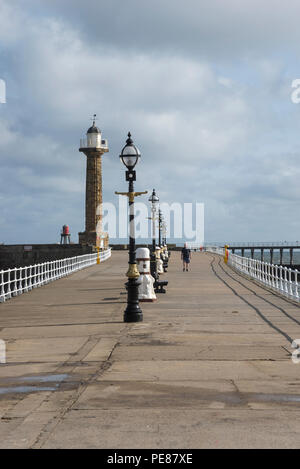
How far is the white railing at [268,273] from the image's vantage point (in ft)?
72.1

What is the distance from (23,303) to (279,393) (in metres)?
14.5

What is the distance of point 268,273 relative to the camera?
2852 cm

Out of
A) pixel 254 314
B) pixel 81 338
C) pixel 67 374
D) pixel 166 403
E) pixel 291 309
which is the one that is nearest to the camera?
pixel 166 403

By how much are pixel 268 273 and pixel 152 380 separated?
814 inches

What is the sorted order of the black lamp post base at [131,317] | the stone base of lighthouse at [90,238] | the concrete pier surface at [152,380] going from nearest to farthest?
the concrete pier surface at [152,380] < the black lamp post base at [131,317] < the stone base of lighthouse at [90,238]

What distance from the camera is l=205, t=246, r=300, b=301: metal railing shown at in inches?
859

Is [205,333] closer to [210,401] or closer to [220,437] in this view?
Answer: [210,401]

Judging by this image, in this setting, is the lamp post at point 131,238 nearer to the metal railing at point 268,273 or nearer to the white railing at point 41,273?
the metal railing at point 268,273

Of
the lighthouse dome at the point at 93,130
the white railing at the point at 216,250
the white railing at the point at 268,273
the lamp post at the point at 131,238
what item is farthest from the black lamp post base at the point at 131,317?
the lighthouse dome at the point at 93,130

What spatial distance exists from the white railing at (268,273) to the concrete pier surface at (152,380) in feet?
16.4

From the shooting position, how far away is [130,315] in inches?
591

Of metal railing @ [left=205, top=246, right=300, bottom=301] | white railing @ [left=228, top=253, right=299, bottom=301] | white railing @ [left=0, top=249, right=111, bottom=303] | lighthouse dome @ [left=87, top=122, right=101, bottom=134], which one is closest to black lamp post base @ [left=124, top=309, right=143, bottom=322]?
metal railing @ [left=205, top=246, right=300, bottom=301]

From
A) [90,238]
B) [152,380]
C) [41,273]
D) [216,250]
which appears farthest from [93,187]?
[152,380]

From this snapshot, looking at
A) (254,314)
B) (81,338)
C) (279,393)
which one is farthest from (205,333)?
(279,393)
